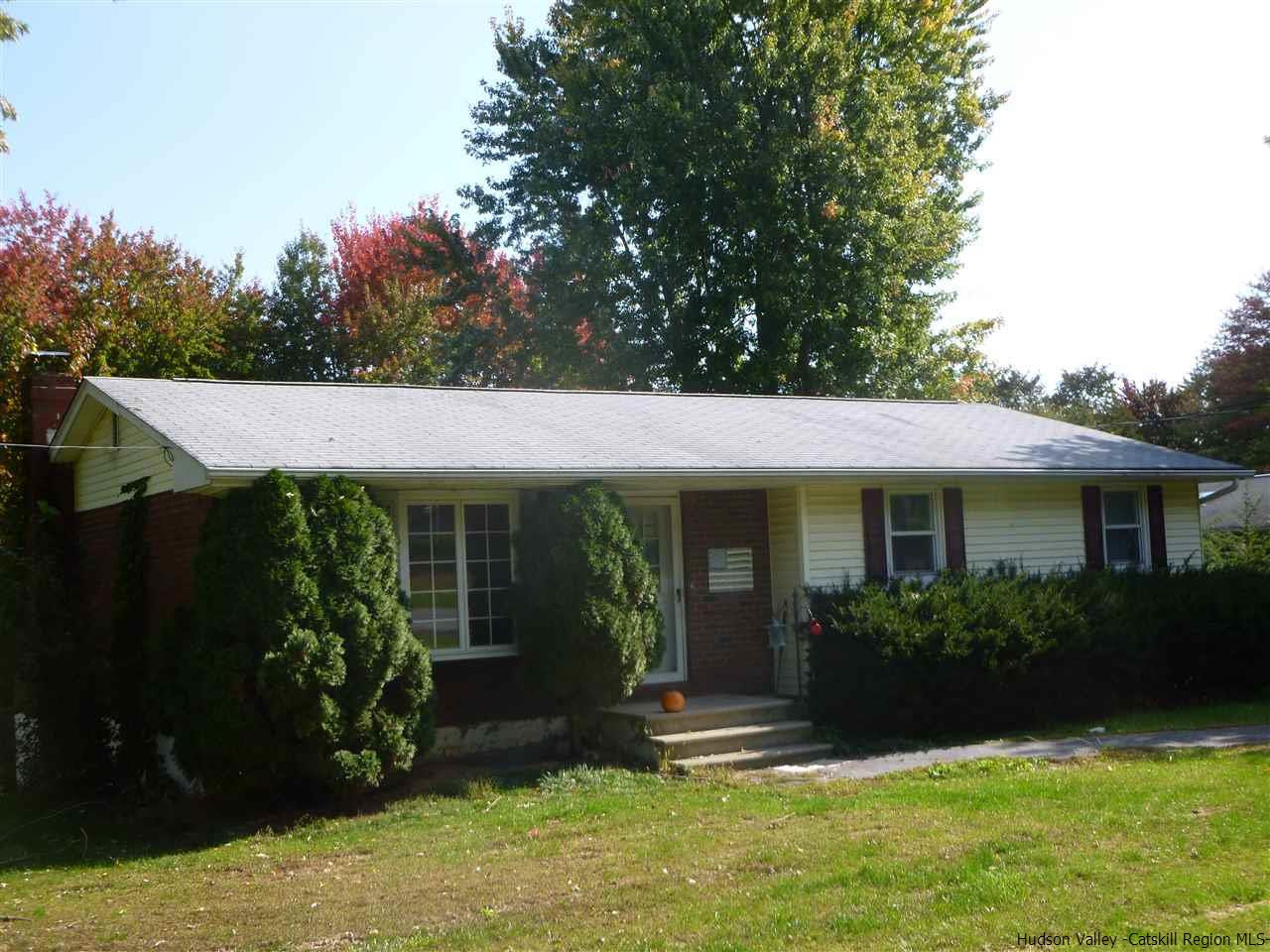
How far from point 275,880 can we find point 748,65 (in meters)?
21.4

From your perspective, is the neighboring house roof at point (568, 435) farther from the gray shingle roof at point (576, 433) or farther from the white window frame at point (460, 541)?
the white window frame at point (460, 541)

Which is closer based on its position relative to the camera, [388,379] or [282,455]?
[282,455]

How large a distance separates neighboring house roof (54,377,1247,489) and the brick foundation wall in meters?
0.78

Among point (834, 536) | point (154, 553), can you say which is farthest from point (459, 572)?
point (834, 536)

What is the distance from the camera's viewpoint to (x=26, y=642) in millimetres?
12312

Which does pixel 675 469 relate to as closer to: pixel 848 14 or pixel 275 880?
pixel 275 880

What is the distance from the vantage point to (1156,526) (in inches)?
664

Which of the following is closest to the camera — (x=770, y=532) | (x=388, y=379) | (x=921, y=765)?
(x=921, y=765)

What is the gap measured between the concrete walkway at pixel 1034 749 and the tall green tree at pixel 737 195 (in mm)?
14296

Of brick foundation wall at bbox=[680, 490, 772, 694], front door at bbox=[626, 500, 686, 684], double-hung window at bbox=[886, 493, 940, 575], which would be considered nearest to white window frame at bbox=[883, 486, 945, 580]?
double-hung window at bbox=[886, 493, 940, 575]

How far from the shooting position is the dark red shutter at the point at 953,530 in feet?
48.8

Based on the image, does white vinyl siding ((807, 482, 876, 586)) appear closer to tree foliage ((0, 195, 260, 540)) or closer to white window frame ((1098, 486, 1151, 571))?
white window frame ((1098, 486, 1151, 571))

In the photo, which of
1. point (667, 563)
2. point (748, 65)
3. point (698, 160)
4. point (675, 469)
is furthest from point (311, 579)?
point (748, 65)

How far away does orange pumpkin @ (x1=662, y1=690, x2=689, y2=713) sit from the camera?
1236 centimetres
